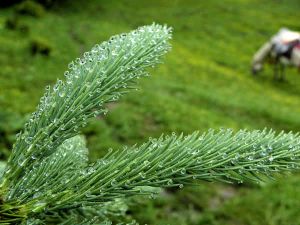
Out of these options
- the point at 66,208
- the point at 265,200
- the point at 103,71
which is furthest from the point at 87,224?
the point at 265,200

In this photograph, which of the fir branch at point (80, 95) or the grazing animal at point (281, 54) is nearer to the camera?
the fir branch at point (80, 95)

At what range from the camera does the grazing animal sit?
18.0m

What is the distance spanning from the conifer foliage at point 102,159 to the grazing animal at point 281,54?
1763cm

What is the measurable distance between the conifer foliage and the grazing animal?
17.6 meters

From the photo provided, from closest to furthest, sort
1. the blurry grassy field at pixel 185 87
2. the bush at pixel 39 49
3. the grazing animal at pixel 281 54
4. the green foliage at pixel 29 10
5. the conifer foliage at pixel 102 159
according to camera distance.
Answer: the conifer foliage at pixel 102 159 → the blurry grassy field at pixel 185 87 → the bush at pixel 39 49 → the grazing animal at pixel 281 54 → the green foliage at pixel 29 10

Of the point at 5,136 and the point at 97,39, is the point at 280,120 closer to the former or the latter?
the point at 5,136

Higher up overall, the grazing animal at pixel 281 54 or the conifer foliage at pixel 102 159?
the conifer foliage at pixel 102 159

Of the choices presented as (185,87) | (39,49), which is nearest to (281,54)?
(185,87)

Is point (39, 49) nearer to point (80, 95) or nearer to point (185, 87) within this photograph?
point (185, 87)

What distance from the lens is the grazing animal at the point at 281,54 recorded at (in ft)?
59.2

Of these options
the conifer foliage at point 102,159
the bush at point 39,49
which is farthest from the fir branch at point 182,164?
the bush at point 39,49

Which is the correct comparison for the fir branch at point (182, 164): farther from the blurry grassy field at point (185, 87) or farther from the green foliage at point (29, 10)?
the green foliage at point (29, 10)

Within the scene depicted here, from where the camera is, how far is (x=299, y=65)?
17906 mm

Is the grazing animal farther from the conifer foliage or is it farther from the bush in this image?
the conifer foliage
